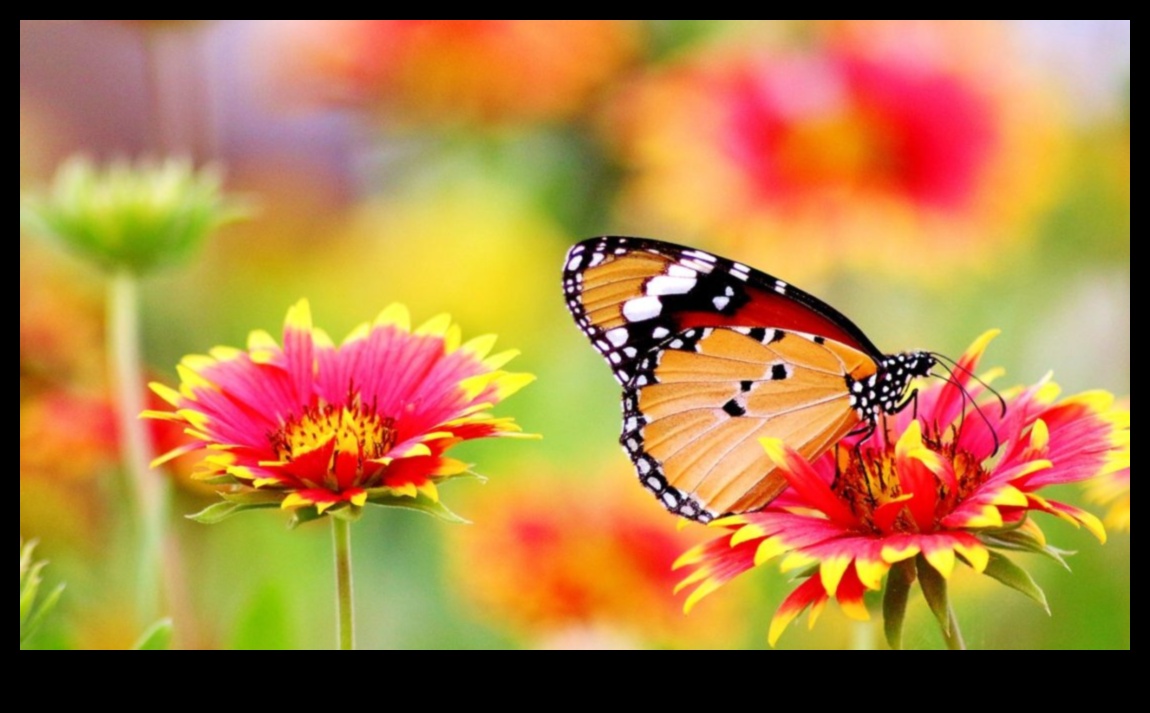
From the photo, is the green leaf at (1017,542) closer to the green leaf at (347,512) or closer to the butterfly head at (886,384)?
the butterfly head at (886,384)

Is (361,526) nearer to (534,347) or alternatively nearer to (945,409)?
(534,347)

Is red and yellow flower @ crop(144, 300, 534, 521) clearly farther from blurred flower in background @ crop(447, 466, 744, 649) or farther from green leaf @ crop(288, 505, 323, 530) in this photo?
blurred flower in background @ crop(447, 466, 744, 649)

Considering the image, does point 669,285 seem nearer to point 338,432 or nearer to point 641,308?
point 641,308

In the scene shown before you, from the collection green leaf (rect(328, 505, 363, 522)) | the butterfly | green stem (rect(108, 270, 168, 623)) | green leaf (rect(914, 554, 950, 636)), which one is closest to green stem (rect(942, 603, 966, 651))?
green leaf (rect(914, 554, 950, 636))

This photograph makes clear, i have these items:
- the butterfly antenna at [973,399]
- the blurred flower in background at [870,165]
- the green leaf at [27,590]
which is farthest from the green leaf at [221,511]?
the blurred flower in background at [870,165]
